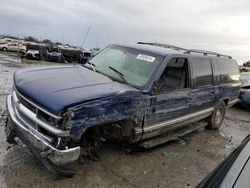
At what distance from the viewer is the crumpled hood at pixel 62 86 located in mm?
4066

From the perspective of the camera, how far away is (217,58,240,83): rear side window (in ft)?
25.6

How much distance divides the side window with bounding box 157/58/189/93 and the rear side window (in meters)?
1.82

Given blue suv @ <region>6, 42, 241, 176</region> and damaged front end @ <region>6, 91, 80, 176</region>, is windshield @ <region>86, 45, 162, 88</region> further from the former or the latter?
damaged front end @ <region>6, 91, 80, 176</region>

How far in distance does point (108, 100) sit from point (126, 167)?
137 centimetres

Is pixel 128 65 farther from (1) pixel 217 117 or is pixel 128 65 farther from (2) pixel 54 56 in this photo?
(2) pixel 54 56

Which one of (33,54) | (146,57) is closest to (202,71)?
(146,57)

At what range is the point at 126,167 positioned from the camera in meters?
5.14

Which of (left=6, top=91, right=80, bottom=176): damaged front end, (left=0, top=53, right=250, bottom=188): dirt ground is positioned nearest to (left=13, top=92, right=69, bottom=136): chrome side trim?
(left=6, top=91, right=80, bottom=176): damaged front end

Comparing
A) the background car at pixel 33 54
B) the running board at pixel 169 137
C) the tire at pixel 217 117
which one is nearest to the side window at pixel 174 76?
the running board at pixel 169 137

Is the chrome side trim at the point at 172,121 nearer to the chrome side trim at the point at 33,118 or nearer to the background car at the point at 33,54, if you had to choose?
the chrome side trim at the point at 33,118

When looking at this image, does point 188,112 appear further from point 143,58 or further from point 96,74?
point 96,74

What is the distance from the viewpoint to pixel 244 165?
1940 millimetres

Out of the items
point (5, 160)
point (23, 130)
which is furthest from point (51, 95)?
point (5, 160)

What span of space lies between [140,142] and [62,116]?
2.05 m
